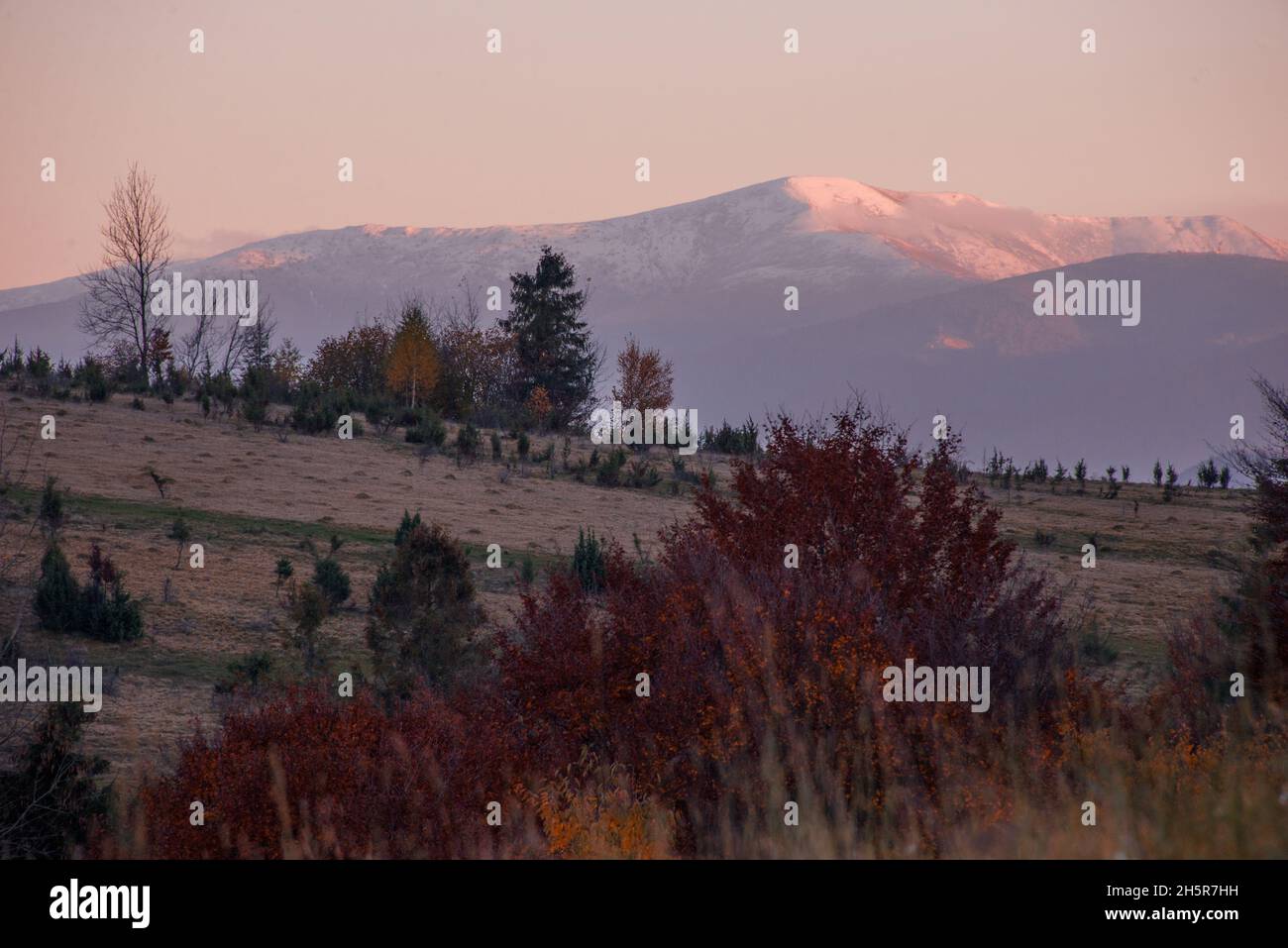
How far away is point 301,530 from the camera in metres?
24.8

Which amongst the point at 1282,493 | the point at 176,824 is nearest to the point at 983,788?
the point at 176,824

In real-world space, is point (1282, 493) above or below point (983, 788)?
above

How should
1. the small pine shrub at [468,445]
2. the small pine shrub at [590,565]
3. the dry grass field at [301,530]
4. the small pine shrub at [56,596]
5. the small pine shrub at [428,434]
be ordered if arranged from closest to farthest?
the dry grass field at [301,530] → the small pine shrub at [56,596] → the small pine shrub at [590,565] → the small pine shrub at [468,445] → the small pine shrub at [428,434]

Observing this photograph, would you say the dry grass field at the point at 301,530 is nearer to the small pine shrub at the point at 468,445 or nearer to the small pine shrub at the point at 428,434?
the small pine shrub at the point at 428,434

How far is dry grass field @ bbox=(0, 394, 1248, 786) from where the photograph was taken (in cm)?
1623

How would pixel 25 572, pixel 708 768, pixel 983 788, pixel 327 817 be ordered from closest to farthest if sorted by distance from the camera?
1. pixel 983 788
2. pixel 327 817
3. pixel 708 768
4. pixel 25 572

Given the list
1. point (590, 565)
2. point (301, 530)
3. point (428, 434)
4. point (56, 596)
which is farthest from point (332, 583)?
point (428, 434)

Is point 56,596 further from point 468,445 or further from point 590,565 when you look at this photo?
point 468,445

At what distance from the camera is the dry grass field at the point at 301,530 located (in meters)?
16.2

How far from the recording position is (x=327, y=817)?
26.8 feet

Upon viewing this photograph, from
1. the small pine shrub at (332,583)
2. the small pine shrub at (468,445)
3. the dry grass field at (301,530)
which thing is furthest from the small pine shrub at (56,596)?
the small pine shrub at (468,445)
